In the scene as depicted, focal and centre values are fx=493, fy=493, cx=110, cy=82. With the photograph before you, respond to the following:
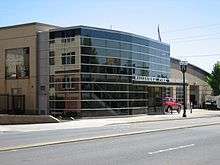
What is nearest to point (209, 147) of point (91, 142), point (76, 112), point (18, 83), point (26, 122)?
point (91, 142)

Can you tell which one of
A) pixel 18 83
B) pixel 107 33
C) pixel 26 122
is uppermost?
pixel 107 33

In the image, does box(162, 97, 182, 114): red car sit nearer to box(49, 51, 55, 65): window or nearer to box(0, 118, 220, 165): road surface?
box(49, 51, 55, 65): window

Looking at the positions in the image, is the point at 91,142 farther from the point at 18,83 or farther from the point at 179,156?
the point at 18,83

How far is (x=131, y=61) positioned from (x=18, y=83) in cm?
1197

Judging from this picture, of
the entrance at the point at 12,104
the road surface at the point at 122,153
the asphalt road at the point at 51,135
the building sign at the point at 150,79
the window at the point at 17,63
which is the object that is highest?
the window at the point at 17,63

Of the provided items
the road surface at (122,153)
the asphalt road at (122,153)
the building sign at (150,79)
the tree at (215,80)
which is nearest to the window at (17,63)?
the building sign at (150,79)

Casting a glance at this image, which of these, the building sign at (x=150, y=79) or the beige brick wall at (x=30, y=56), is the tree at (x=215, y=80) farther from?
the beige brick wall at (x=30, y=56)

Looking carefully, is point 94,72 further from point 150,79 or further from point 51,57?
point 150,79

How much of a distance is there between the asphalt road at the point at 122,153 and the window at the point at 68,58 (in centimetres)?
2726

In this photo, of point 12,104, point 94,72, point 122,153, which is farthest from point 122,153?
point 12,104

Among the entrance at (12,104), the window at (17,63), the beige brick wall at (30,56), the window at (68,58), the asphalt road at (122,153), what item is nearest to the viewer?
the asphalt road at (122,153)

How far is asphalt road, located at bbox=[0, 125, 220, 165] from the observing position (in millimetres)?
13445

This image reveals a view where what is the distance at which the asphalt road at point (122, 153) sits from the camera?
44.1ft

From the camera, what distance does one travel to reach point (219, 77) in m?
80.0
